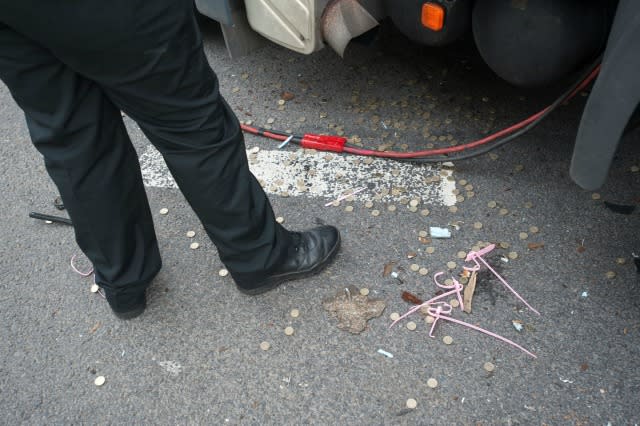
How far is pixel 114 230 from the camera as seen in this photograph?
1894 mm

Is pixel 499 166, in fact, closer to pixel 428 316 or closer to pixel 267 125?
pixel 428 316

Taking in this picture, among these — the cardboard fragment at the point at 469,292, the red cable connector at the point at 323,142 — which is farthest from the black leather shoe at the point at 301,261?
the red cable connector at the point at 323,142

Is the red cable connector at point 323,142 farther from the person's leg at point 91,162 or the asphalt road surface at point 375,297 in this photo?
the person's leg at point 91,162

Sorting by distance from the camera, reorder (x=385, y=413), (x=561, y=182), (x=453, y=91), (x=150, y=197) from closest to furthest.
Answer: (x=385, y=413)
(x=561, y=182)
(x=150, y=197)
(x=453, y=91)

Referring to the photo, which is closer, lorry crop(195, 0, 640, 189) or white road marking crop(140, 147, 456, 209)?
lorry crop(195, 0, 640, 189)

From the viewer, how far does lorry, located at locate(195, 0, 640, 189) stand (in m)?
1.50

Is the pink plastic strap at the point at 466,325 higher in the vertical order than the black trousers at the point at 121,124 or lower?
lower

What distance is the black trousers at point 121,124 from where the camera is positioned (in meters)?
1.41

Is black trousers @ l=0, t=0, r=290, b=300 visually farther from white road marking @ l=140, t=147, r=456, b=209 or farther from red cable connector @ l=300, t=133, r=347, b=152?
red cable connector @ l=300, t=133, r=347, b=152

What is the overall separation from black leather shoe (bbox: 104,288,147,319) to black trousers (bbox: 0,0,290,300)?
4 centimetres

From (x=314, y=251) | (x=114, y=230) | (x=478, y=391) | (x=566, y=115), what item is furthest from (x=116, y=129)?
(x=566, y=115)

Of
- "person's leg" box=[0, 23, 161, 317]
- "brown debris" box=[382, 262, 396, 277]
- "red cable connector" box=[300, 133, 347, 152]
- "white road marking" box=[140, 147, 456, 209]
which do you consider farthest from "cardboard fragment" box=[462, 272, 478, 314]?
"person's leg" box=[0, 23, 161, 317]

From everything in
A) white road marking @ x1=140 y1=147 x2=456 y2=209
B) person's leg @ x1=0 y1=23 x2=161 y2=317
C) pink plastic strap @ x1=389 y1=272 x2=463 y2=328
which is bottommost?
white road marking @ x1=140 y1=147 x2=456 y2=209

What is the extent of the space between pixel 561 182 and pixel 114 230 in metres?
1.76
